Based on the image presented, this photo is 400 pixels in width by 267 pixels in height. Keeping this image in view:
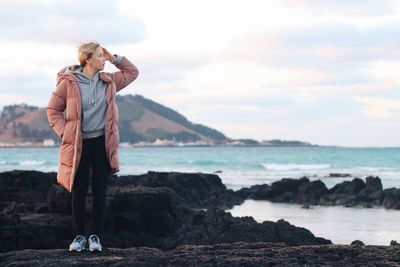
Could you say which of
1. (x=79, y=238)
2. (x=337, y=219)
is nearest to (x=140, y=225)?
(x=79, y=238)

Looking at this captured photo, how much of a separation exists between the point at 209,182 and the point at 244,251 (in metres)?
18.6

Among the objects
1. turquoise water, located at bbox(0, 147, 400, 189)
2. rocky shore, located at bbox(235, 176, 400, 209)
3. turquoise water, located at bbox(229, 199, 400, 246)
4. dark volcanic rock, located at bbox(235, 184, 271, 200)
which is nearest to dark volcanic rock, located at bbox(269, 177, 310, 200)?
rocky shore, located at bbox(235, 176, 400, 209)

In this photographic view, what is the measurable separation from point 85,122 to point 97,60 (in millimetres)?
566

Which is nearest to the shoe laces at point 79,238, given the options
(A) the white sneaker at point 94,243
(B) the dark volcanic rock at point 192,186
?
(A) the white sneaker at point 94,243

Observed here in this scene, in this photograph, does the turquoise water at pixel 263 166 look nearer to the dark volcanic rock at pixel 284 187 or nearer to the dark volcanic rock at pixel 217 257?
the dark volcanic rock at pixel 284 187

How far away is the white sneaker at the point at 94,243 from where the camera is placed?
277 inches

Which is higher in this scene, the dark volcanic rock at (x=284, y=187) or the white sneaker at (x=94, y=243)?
the white sneaker at (x=94, y=243)

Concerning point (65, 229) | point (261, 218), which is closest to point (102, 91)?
point (65, 229)

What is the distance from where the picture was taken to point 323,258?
21.6 ft

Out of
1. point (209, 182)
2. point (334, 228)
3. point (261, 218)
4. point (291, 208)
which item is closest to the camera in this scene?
point (334, 228)

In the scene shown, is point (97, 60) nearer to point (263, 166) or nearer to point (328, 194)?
point (328, 194)

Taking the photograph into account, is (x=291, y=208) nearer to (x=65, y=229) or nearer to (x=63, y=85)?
(x=65, y=229)

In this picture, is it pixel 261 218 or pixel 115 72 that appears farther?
pixel 261 218

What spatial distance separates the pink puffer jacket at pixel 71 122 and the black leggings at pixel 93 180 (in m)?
0.07
